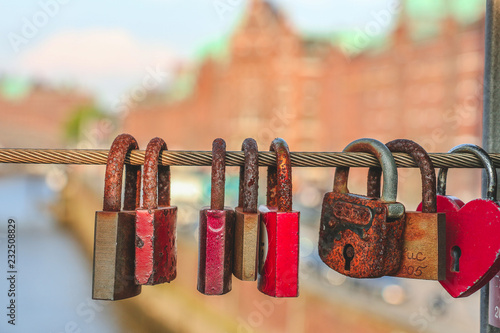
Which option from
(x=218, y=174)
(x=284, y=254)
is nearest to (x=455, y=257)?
(x=284, y=254)

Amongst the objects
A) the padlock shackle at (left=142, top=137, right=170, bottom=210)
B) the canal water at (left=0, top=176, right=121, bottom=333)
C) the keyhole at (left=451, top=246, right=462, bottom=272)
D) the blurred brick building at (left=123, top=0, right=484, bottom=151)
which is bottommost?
the canal water at (left=0, top=176, right=121, bottom=333)

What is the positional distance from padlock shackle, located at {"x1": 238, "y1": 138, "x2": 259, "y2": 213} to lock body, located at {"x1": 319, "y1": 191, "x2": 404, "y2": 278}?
0.14m

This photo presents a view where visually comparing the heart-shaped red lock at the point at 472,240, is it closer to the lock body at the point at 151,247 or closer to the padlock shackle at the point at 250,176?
the padlock shackle at the point at 250,176

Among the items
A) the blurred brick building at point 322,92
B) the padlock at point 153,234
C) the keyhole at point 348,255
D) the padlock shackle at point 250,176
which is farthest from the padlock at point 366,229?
the blurred brick building at point 322,92

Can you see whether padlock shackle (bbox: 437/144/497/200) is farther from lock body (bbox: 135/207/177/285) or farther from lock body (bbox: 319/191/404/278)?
lock body (bbox: 135/207/177/285)

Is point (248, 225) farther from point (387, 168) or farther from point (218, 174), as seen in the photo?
point (387, 168)

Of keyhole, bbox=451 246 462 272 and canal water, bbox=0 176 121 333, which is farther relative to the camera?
canal water, bbox=0 176 121 333

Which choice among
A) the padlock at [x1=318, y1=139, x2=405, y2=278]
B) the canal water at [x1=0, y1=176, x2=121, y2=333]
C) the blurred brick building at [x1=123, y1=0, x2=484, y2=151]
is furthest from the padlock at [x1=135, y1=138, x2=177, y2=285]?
the blurred brick building at [x1=123, y1=0, x2=484, y2=151]

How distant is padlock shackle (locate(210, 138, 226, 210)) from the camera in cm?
59

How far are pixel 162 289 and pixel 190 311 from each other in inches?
47.1

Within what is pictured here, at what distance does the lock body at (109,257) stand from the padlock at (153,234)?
0.08 feet

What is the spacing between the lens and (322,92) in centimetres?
2780

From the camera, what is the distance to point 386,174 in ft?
2.05

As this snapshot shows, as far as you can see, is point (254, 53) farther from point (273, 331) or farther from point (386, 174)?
point (386, 174)
